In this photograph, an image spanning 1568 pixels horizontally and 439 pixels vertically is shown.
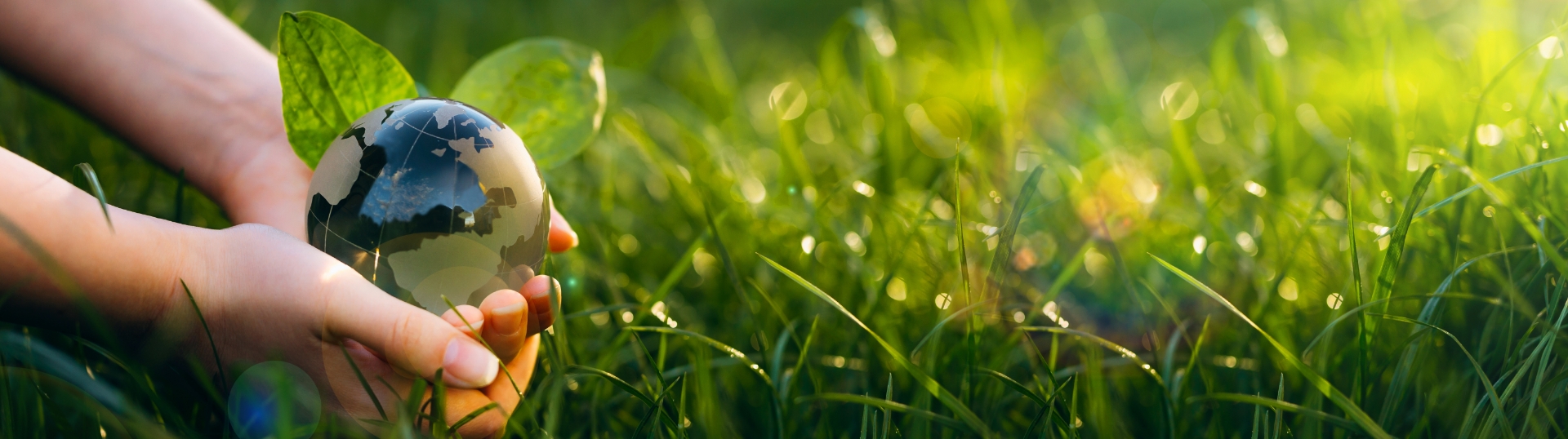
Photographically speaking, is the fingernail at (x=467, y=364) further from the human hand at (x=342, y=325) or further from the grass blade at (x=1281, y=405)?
the grass blade at (x=1281, y=405)

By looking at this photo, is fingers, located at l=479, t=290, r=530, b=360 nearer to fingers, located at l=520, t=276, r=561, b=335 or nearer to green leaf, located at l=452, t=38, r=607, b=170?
fingers, located at l=520, t=276, r=561, b=335

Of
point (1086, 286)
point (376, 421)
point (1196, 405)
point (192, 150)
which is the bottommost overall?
point (1086, 286)

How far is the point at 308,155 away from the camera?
118 cm

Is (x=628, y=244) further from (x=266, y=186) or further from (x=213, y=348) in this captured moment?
(x=213, y=348)

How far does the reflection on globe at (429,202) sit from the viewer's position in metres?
1.00

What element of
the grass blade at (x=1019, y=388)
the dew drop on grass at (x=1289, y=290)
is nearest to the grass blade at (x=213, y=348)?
the grass blade at (x=1019, y=388)

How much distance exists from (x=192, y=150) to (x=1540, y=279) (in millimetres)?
2075

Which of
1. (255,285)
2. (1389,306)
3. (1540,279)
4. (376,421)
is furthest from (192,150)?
(1540,279)

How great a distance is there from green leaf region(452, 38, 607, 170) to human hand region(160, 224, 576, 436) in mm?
295

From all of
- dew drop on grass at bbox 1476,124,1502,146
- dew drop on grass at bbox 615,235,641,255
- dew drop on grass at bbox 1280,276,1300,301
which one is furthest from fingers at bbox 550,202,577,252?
dew drop on grass at bbox 1476,124,1502,146

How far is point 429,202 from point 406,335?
0.16 meters

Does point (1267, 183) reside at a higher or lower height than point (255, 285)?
lower

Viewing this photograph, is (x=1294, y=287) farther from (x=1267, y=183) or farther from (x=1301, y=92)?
(x=1301, y=92)

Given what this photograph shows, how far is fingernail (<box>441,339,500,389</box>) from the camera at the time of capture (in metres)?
0.95
